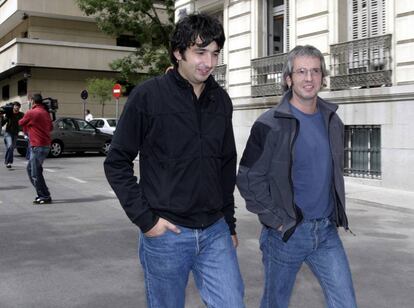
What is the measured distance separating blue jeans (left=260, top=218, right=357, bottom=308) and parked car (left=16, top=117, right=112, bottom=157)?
17.6 meters

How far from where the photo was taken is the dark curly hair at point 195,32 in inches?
101

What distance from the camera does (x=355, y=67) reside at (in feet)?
42.9

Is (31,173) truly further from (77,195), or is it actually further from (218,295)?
(218,295)

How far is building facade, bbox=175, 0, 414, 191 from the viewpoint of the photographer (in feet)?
38.4

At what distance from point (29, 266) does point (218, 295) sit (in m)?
3.52

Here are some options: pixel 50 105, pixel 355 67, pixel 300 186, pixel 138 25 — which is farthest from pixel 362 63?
pixel 138 25

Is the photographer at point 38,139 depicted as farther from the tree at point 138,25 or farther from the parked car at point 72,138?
the tree at point 138,25

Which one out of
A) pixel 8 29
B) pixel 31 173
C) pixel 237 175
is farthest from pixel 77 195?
pixel 8 29

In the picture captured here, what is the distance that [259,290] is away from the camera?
15.6 feet

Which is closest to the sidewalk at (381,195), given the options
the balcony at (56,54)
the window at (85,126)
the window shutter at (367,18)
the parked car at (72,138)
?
the window shutter at (367,18)

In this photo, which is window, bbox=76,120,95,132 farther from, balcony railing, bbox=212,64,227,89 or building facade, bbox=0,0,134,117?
building facade, bbox=0,0,134,117

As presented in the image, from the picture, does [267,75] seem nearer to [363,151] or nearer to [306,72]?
[363,151]

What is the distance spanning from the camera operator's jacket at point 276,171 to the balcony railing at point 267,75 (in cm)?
1235

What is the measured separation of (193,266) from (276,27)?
1465 centimetres
